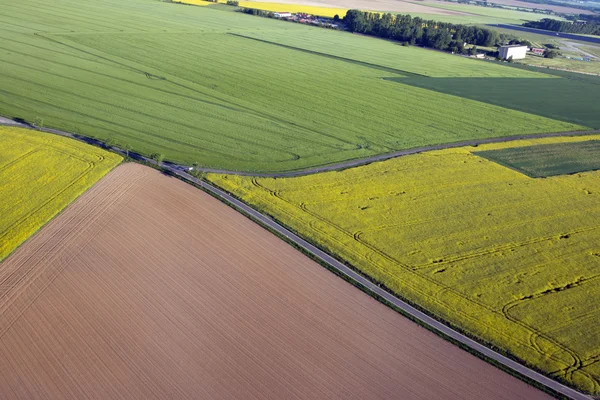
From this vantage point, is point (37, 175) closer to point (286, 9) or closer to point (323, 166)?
point (323, 166)

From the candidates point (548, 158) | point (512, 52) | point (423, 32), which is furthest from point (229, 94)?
point (512, 52)

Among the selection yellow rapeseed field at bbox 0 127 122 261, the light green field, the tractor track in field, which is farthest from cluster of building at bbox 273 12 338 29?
yellow rapeseed field at bbox 0 127 122 261

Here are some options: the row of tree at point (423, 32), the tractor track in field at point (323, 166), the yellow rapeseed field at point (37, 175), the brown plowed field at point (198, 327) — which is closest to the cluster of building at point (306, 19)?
the row of tree at point (423, 32)

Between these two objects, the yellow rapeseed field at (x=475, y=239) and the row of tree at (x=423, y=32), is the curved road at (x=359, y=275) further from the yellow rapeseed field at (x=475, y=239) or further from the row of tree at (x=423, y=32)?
the row of tree at (x=423, y=32)

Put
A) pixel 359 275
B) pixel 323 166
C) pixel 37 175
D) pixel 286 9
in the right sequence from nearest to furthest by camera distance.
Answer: pixel 359 275
pixel 37 175
pixel 323 166
pixel 286 9

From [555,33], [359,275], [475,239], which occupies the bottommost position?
[359,275]

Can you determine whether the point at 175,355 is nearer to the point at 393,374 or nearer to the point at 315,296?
the point at 315,296

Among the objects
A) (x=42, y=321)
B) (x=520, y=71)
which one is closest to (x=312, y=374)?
(x=42, y=321)
